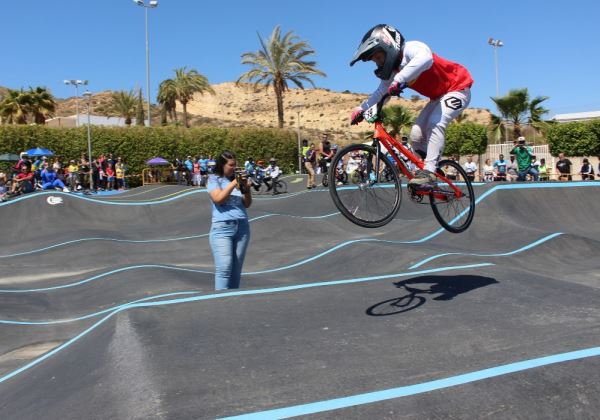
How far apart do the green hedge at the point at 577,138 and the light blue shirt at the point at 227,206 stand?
99.2 ft

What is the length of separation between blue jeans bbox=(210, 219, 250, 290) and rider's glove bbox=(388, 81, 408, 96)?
80.6 inches

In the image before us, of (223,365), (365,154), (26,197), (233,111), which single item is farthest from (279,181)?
(233,111)

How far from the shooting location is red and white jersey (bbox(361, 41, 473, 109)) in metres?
4.82

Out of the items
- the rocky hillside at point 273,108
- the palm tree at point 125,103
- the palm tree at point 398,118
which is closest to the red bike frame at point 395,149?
the palm tree at point 398,118

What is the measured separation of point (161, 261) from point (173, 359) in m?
7.40

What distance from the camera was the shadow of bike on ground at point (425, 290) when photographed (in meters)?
5.16

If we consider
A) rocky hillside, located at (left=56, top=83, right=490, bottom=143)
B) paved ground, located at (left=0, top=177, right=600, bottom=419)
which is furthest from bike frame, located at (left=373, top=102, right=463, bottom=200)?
rocky hillside, located at (left=56, top=83, right=490, bottom=143)

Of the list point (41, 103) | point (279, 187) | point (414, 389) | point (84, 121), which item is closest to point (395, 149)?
point (414, 389)

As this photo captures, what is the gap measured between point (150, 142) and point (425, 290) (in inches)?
1139

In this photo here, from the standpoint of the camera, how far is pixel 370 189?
5051 millimetres

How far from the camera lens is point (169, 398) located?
314cm

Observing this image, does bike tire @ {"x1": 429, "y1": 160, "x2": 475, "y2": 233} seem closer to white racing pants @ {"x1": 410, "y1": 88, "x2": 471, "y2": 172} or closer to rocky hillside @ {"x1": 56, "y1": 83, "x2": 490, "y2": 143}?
white racing pants @ {"x1": 410, "y1": 88, "x2": 471, "y2": 172}

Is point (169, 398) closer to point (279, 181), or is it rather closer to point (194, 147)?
point (279, 181)

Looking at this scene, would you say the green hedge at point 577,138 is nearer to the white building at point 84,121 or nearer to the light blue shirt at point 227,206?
the light blue shirt at point 227,206
